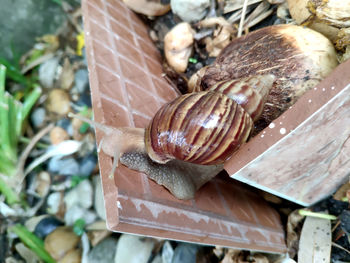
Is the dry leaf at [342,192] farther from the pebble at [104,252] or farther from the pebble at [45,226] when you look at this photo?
the pebble at [45,226]

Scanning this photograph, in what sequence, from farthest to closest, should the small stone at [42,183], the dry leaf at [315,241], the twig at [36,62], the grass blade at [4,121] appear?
the twig at [36,62]
the small stone at [42,183]
the grass blade at [4,121]
the dry leaf at [315,241]

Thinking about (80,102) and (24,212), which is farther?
(80,102)

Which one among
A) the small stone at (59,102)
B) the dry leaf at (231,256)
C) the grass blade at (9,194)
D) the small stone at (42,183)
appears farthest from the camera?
the small stone at (59,102)

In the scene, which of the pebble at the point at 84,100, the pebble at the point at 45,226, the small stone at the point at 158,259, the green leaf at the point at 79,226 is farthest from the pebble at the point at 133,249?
the pebble at the point at 84,100

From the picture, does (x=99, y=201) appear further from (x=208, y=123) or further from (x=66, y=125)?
(x=208, y=123)

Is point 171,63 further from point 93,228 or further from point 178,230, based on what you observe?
point 93,228

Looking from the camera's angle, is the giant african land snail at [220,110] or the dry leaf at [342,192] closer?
the giant african land snail at [220,110]

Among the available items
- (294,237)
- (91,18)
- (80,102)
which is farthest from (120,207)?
(80,102)

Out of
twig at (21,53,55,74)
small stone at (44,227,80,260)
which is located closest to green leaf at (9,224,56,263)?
small stone at (44,227,80,260)
